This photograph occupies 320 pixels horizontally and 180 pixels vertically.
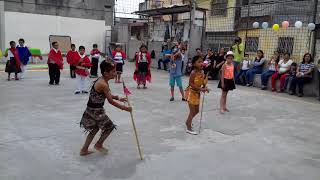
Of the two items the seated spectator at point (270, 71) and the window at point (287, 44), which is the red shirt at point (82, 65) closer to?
the seated spectator at point (270, 71)

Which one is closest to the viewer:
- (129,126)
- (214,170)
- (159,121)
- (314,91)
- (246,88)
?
(214,170)

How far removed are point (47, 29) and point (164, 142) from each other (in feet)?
73.2

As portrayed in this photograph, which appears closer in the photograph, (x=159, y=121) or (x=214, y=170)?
(x=214, y=170)

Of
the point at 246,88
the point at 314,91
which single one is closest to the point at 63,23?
the point at 246,88

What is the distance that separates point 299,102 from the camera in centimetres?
1049

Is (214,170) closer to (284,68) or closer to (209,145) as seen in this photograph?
(209,145)

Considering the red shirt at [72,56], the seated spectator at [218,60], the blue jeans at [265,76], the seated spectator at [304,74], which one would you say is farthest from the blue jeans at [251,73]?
the red shirt at [72,56]

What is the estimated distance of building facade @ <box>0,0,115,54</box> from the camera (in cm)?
2448

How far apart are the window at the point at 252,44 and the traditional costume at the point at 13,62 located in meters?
10.2

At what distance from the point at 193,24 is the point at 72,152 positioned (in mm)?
12907

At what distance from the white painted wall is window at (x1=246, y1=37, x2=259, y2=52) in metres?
14.4

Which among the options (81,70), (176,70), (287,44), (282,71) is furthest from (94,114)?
(287,44)

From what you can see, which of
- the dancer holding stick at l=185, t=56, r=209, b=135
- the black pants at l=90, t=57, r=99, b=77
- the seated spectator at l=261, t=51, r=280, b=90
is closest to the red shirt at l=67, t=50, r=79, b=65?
the black pants at l=90, t=57, r=99, b=77

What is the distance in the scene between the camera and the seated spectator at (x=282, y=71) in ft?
40.4
